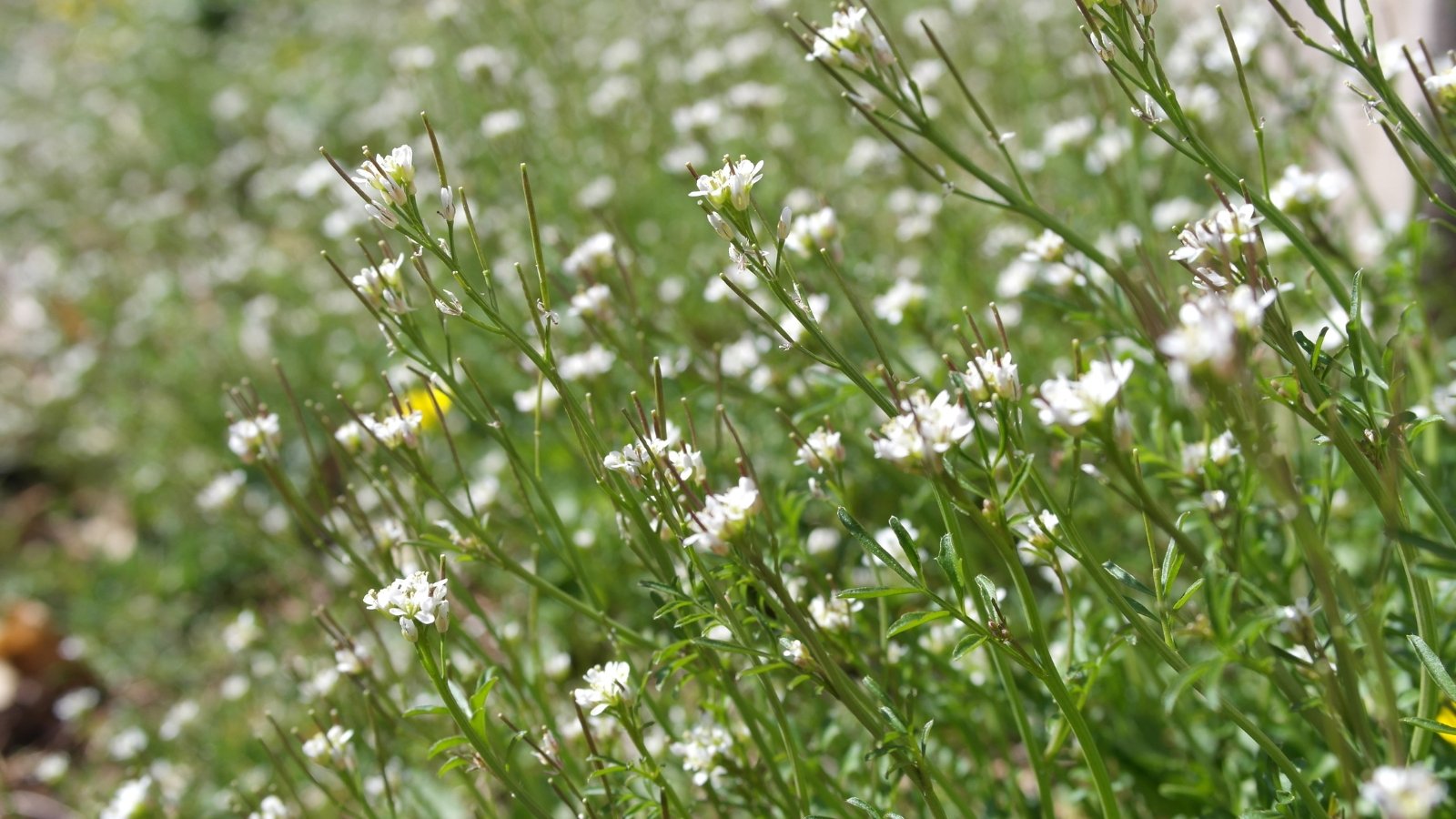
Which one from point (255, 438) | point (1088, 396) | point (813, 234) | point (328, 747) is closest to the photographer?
point (1088, 396)

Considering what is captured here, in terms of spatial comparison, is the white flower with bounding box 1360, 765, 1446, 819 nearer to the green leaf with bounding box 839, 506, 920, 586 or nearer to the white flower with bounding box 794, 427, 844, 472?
the green leaf with bounding box 839, 506, 920, 586

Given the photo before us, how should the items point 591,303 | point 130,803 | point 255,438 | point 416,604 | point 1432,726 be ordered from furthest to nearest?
point 130,803
point 591,303
point 255,438
point 416,604
point 1432,726

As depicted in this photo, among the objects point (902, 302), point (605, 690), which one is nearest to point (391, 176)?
point (605, 690)

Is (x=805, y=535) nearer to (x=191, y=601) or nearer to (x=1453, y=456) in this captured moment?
(x=1453, y=456)

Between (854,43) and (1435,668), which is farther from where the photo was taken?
(854,43)

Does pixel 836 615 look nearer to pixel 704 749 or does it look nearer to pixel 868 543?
pixel 704 749

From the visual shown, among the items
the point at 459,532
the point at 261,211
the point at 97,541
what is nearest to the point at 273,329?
the point at 97,541
